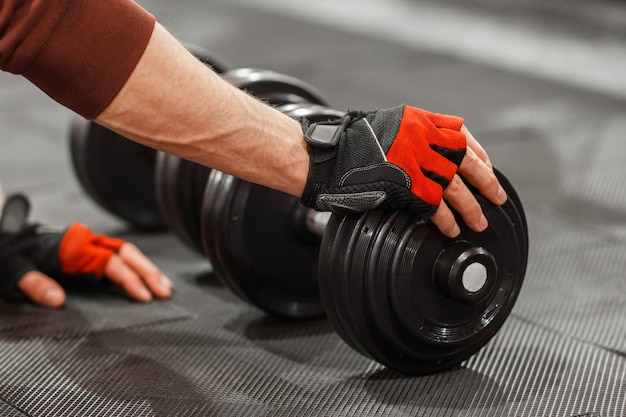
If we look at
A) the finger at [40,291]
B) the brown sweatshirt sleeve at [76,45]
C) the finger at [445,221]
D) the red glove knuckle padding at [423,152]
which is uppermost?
the brown sweatshirt sleeve at [76,45]

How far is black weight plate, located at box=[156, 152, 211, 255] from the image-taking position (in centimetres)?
216

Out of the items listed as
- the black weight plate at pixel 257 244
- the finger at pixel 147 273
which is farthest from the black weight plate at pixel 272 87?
the finger at pixel 147 273

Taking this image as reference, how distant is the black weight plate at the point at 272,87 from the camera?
2.10 meters

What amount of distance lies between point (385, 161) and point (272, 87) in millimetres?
690

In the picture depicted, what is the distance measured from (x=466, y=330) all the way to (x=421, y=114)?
405 mm

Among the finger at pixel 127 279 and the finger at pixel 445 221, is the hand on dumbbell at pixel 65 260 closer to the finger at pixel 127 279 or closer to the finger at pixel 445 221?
the finger at pixel 127 279

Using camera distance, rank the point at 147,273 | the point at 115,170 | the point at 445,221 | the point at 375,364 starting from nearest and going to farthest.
Result: the point at 445,221, the point at 375,364, the point at 147,273, the point at 115,170

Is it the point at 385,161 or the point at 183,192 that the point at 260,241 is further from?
the point at 385,161

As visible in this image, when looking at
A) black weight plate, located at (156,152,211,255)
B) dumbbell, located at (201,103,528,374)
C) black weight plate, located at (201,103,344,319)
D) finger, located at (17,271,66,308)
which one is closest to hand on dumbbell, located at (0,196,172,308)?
finger, located at (17,271,66,308)

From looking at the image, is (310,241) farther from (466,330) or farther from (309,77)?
(309,77)

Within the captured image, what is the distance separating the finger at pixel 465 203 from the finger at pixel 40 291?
3.27ft

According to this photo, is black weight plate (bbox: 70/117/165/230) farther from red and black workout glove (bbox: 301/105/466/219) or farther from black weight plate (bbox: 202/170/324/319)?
red and black workout glove (bbox: 301/105/466/219)

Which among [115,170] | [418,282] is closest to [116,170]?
[115,170]

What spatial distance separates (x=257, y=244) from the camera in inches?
75.5
